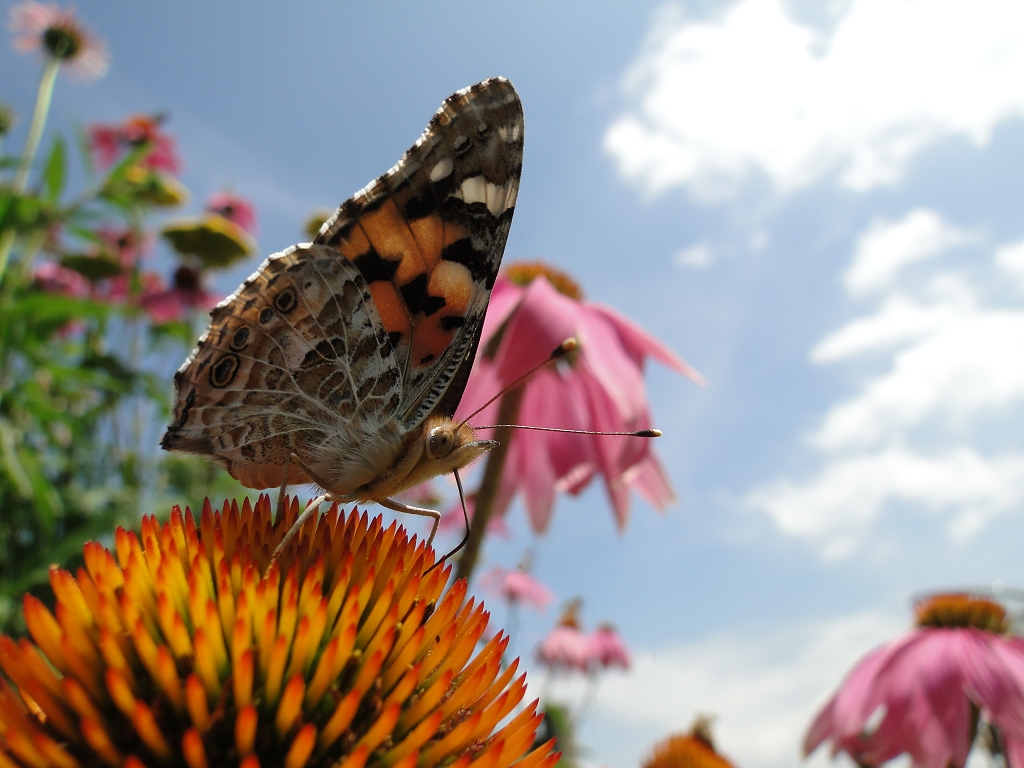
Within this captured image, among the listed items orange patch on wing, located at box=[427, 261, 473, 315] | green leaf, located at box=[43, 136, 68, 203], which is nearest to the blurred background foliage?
green leaf, located at box=[43, 136, 68, 203]

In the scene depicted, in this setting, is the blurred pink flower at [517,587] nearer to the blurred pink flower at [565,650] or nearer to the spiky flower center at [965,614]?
the blurred pink flower at [565,650]

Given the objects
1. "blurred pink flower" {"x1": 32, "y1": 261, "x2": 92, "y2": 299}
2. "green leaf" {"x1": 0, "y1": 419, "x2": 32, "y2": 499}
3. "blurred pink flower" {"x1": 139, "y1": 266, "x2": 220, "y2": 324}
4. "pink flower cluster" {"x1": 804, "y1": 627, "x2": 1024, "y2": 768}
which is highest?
"blurred pink flower" {"x1": 32, "y1": 261, "x2": 92, "y2": 299}

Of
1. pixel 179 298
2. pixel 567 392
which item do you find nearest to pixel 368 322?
pixel 567 392

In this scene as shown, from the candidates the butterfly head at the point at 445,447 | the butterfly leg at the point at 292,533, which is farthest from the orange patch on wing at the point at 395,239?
the butterfly leg at the point at 292,533

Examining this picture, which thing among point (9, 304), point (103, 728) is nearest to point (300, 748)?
point (103, 728)

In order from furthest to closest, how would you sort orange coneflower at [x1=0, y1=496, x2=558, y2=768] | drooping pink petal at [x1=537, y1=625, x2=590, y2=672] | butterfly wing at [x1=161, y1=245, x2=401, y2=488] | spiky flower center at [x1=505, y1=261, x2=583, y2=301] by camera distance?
drooping pink petal at [x1=537, y1=625, x2=590, y2=672]
spiky flower center at [x1=505, y1=261, x2=583, y2=301]
butterfly wing at [x1=161, y1=245, x2=401, y2=488]
orange coneflower at [x1=0, y1=496, x2=558, y2=768]

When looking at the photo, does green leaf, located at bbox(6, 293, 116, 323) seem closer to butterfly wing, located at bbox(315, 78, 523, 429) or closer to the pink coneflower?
butterfly wing, located at bbox(315, 78, 523, 429)
